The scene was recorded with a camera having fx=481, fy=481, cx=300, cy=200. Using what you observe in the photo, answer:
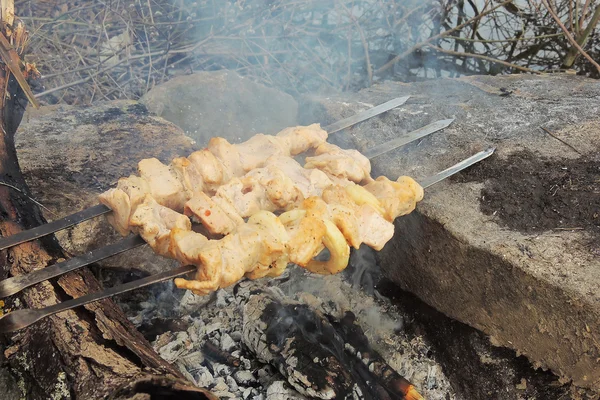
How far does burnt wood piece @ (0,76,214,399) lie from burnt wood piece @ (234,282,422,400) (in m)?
0.98

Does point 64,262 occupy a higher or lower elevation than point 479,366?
higher

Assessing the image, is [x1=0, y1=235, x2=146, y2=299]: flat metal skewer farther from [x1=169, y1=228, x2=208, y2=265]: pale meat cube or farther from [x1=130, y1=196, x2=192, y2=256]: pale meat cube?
[x1=169, y1=228, x2=208, y2=265]: pale meat cube

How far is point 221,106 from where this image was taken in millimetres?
5074

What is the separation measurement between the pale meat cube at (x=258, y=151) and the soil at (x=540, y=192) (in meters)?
1.20

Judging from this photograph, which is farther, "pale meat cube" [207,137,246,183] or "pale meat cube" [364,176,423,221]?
"pale meat cube" [207,137,246,183]

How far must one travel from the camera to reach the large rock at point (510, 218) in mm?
2430

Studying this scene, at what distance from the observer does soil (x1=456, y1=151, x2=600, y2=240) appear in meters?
2.73

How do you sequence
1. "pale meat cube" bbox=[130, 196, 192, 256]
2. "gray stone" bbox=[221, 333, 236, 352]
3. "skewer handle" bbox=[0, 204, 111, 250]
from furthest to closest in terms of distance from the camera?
"gray stone" bbox=[221, 333, 236, 352] → "pale meat cube" bbox=[130, 196, 192, 256] → "skewer handle" bbox=[0, 204, 111, 250]

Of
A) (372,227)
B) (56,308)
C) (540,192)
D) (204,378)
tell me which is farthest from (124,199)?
(540,192)

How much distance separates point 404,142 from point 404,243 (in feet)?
2.25

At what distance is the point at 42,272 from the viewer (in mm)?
1984

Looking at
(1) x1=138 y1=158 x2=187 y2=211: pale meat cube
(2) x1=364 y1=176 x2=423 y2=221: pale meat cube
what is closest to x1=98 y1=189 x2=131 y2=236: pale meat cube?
(1) x1=138 y1=158 x2=187 y2=211: pale meat cube

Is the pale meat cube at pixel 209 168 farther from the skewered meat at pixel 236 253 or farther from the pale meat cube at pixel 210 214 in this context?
the skewered meat at pixel 236 253

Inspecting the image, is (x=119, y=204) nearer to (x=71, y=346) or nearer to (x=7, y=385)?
(x=71, y=346)
